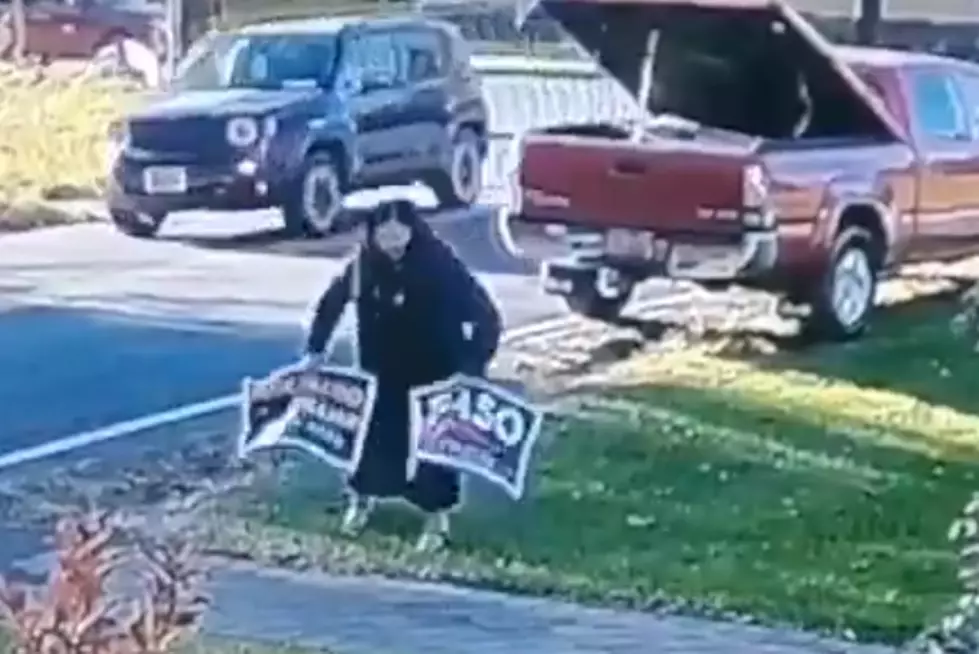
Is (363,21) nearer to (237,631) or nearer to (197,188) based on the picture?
(197,188)

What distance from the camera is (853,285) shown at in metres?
3.58

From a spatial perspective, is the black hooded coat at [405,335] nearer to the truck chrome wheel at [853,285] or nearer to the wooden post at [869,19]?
the truck chrome wheel at [853,285]

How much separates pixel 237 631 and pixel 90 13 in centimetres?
100

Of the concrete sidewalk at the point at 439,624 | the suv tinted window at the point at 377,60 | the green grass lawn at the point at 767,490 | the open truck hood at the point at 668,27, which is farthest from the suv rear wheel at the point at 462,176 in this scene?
the concrete sidewalk at the point at 439,624

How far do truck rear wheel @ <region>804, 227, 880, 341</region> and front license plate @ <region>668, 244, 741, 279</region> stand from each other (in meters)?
0.12

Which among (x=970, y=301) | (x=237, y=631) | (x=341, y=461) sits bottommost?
(x=237, y=631)

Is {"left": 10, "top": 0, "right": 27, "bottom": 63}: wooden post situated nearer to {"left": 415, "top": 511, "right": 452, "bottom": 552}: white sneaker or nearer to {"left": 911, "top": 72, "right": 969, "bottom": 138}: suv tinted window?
{"left": 415, "top": 511, "right": 452, "bottom": 552}: white sneaker

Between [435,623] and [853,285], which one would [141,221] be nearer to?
[435,623]

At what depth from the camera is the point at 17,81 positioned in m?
3.96

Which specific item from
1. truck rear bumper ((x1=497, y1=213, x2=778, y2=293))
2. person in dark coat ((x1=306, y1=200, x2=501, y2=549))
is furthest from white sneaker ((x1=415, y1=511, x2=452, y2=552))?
truck rear bumper ((x1=497, y1=213, x2=778, y2=293))

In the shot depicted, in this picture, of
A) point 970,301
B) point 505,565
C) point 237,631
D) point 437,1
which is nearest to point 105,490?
point 237,631

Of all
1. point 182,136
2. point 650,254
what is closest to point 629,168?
point 650,254

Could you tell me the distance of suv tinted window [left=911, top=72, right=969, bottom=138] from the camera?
3.54 meters

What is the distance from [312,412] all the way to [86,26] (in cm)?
72
